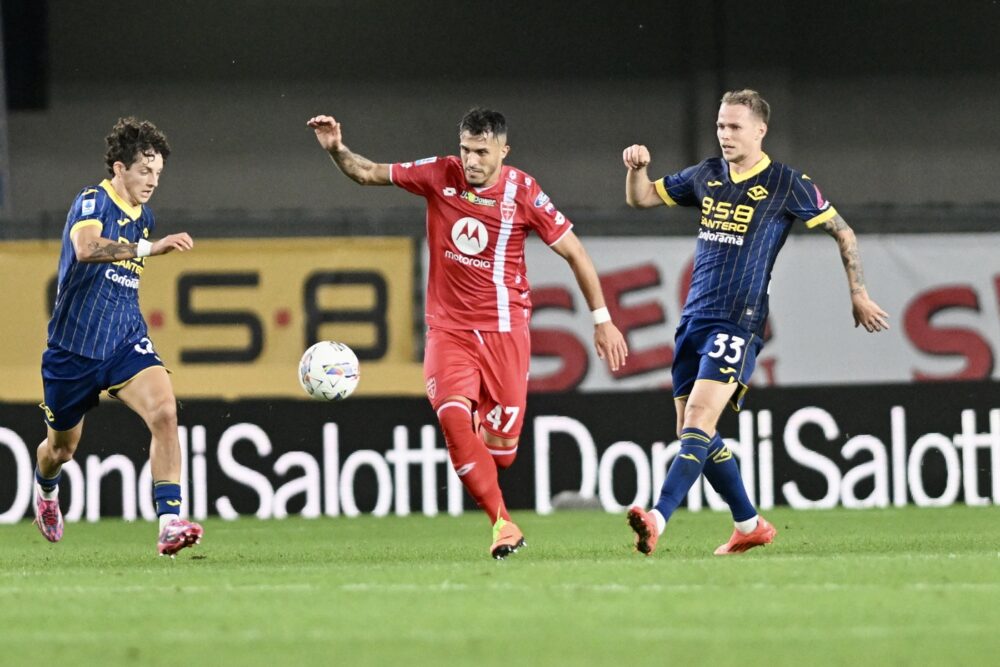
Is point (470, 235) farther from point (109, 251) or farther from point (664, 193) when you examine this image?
point (109, 251)

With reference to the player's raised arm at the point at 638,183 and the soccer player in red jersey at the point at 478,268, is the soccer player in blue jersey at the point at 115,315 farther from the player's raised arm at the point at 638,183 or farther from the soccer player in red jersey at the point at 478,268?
the player's raised arm at the point at 638,183

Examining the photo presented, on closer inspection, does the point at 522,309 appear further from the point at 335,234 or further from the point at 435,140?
the point at 435,140

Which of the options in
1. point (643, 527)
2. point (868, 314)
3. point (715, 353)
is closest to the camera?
point (643, 527)

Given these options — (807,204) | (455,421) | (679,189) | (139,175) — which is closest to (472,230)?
(455,421)

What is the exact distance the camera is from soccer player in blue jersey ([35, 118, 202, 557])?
8508 millimetres

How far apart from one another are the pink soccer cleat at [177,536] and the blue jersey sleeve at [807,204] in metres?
2.89

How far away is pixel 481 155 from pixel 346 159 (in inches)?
22.8

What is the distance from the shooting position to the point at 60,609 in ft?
20.4

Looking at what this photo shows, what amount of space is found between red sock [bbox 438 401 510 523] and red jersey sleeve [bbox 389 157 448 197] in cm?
96

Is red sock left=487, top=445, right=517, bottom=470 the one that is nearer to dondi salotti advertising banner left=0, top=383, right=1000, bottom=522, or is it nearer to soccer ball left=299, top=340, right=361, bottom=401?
soccer ball left=299, top=340, right=361, bottom=401

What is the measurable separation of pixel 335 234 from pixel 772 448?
5.42 m

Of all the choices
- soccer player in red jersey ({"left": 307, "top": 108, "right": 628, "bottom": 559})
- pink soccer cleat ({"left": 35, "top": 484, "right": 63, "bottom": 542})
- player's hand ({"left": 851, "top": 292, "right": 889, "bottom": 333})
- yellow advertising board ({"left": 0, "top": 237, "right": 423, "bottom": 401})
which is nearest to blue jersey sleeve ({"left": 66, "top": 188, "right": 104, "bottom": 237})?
soccer player in red jersey ({"left": 307, "top": 108, "right": 628, "bottom": 559})

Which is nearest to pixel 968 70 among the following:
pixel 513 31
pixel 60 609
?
pixel 513 31

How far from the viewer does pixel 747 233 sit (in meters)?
8.28
